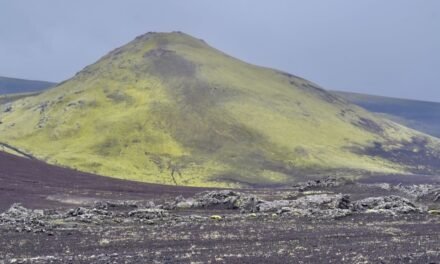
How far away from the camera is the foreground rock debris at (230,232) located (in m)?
21.2

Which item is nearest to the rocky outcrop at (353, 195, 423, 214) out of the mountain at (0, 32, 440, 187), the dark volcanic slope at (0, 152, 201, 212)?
the dark volcanic slope at (0, 152, 201, 212)

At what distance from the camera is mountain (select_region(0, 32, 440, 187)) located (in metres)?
93.8

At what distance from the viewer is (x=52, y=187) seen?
5384cm

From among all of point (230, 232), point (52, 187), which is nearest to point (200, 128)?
point (52, 187)

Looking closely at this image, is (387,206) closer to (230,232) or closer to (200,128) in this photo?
(230,232)

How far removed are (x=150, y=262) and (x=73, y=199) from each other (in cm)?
2931

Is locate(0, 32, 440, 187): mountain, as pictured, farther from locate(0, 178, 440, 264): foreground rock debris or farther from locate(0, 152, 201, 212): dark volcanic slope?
locate(0, 178, 440, 264): foreground rock debris

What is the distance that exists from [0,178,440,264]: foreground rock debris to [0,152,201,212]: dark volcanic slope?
8.22 meters

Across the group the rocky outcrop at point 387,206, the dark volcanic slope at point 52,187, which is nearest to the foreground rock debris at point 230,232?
the rocky outcrop at point 387,206

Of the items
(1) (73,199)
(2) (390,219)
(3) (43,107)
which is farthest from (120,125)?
(2) (390,219)

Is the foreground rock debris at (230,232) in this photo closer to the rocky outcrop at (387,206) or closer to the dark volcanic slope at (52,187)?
the rocky outcrop at (387,206)

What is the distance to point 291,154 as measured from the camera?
10456cm

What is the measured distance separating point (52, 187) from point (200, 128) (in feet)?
189

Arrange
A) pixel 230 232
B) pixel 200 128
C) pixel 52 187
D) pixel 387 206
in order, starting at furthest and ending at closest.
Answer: pixel 200 128 → pixel 52 187 → pixel 387 206 → pixel 230 232
